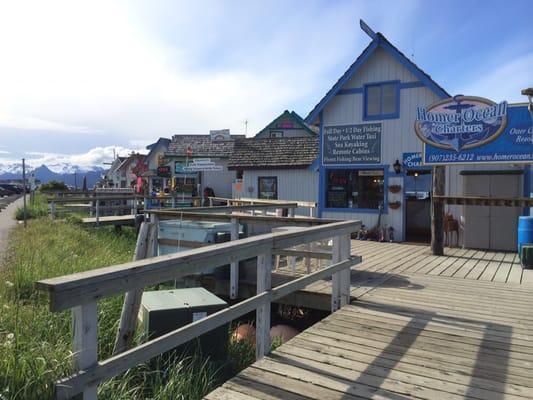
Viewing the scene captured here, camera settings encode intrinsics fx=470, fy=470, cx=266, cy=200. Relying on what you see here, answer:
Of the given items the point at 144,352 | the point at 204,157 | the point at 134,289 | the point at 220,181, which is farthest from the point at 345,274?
the point at 204,157

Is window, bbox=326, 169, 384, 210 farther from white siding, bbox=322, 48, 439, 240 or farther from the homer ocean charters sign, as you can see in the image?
the homer ocean charters sign

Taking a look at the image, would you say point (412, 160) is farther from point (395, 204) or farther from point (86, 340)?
point (86, 340)

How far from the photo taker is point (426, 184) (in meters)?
12.8

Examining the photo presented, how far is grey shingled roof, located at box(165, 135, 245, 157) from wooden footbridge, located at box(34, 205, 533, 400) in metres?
22.7

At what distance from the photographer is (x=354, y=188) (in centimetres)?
1398

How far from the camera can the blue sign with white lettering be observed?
12680 millimetres

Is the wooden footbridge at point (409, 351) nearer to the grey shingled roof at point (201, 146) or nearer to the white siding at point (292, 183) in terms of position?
the white siding at point (292, 183)

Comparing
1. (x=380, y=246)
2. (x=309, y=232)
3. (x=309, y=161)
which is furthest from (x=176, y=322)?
(x=309, y=161)

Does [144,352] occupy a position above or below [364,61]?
below

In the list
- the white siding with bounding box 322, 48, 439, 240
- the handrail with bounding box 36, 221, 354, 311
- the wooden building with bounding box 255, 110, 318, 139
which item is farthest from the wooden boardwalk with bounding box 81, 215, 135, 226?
the wooden building with bounding box 255, 110, 318, 139

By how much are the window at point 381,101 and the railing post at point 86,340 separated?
11975 millimetres

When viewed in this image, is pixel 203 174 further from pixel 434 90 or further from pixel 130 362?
pixel 130 362

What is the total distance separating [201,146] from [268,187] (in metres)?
13.4

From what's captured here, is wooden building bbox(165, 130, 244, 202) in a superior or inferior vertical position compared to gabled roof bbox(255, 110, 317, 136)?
inferior
